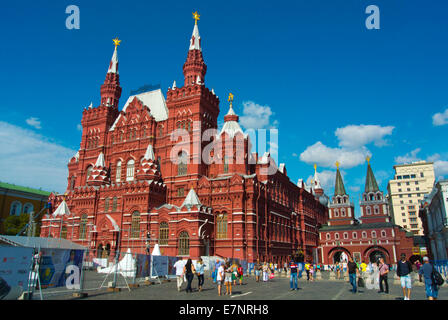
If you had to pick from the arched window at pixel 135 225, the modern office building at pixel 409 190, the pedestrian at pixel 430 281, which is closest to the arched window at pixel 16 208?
the arched window at pixel 135 225

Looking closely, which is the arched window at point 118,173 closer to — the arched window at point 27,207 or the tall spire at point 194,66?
the tall spire at point 194,66

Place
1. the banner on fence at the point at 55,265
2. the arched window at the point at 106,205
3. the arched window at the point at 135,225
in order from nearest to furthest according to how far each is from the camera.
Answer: the banner on fence at the point at 55,265, the arched window at the point at 135,225, the arched window at the point at 106,205

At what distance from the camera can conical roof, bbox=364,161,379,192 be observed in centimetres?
8388

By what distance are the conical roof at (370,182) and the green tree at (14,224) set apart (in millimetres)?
75693

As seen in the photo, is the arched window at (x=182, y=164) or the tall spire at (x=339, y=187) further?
the tall spire at (x=339, y=187)

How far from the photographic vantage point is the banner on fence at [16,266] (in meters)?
12.2

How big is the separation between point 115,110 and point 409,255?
225 ft

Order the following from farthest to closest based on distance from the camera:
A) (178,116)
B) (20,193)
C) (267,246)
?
(20,193) < (178,116) < (267,246)

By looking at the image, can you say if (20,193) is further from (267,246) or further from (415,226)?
(415,226)

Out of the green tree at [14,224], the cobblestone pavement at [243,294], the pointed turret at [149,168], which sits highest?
the pointed turret at [149,168]

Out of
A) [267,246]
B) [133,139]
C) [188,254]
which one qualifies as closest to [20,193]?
[133,139]

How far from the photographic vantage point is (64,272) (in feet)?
49.0

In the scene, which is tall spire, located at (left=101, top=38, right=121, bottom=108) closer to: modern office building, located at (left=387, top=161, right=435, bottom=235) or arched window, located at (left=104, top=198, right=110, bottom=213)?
arched window, located at (left=104, top=198, right=110, bottom=213)

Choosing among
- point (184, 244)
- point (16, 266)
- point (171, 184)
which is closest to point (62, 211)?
point (171, 184)
